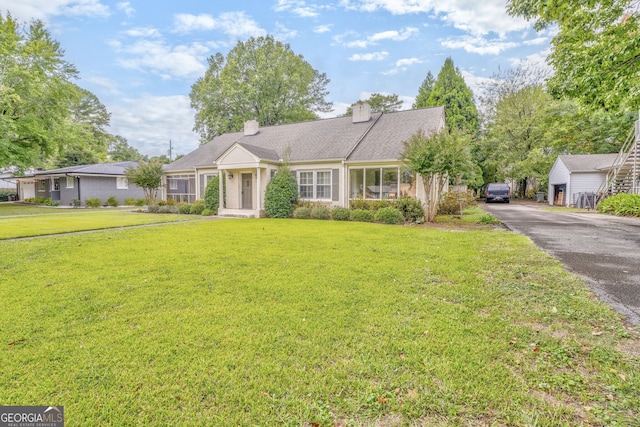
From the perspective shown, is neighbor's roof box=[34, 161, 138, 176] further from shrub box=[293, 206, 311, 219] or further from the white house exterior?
shrub box=[293, 206, 311, 219]

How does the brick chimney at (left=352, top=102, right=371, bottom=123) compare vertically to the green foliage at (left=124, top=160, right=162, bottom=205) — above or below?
above

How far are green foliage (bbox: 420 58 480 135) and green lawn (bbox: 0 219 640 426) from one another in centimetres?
3046

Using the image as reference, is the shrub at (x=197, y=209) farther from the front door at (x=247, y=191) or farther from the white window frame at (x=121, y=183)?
the white window frame at (x=121, y=183)

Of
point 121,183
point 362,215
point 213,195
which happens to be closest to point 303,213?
point 362,215

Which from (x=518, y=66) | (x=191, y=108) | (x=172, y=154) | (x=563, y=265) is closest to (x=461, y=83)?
(x=518, y=66)

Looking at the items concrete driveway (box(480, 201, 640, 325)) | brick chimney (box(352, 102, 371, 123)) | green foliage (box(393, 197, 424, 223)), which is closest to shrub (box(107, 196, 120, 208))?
brick chimney (box(352, 102, 371, 123))

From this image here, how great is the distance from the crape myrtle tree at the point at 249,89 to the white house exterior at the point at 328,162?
33.3 ft

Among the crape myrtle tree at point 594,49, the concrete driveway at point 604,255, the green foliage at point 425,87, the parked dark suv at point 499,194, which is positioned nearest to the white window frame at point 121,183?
the crape myrtle tree at point 594,49

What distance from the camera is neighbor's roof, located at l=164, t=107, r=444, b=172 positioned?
15945 mm

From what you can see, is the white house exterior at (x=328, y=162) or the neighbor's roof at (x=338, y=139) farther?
the neighbor's roof at (x=338, y=139)

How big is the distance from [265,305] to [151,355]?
1472mm

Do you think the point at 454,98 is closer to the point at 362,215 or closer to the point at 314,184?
the point at 314,184

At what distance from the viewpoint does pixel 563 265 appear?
19.7ft

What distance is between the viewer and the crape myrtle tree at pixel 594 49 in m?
6.70
